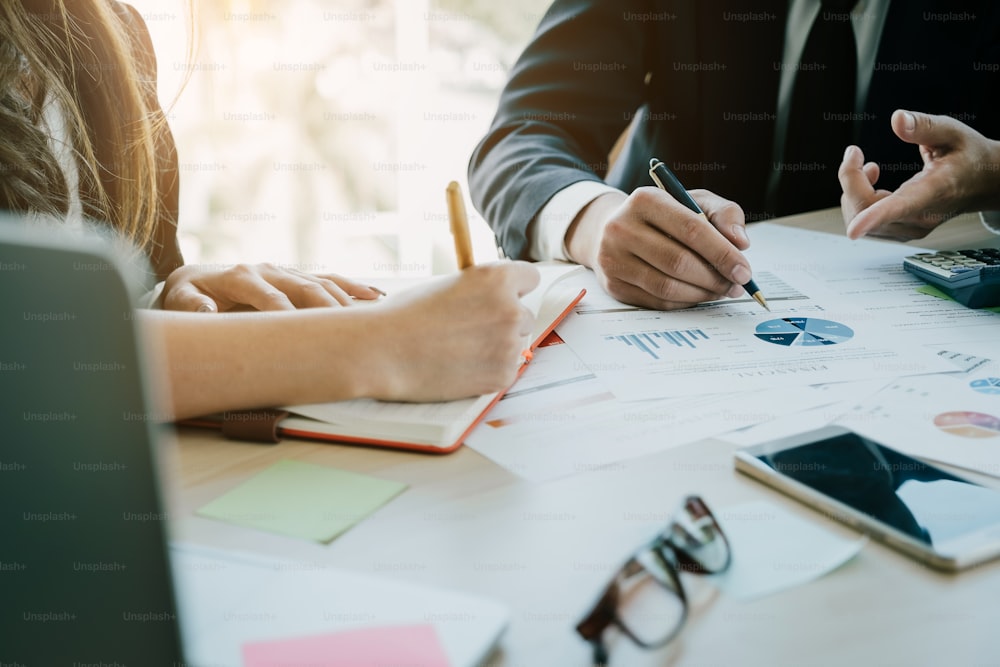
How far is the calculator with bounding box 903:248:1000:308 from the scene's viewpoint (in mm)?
911

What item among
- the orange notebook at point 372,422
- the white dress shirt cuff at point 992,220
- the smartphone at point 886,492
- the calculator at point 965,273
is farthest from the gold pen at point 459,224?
the white dress shirt cuff at point 992,220

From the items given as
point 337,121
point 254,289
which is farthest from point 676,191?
point 337,121

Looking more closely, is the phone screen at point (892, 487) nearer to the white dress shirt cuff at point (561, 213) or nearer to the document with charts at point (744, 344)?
the document with charts at point (744, 344)

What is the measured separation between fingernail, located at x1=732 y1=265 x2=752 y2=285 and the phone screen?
1.05ft

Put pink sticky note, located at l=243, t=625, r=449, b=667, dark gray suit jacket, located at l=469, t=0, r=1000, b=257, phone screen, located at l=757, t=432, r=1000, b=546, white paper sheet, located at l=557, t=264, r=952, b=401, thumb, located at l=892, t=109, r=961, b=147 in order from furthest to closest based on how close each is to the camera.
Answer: dark gray suit jacket, located at l=469, t=0, r=1000, b=257 < thumb, located at l=892, t=109, r=961, b=147 < white paper sheet, located at l=557, t=264, r=952, b=401 < phone screen, located at l=757, t=432, r=1000, b=546 < pink sticky note, located at l=243, t=625, r=449, b=667

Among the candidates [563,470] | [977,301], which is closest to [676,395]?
[563,470]

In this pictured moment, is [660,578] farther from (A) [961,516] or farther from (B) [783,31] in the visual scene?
(B) [783,31]

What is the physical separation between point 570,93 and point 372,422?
970mm

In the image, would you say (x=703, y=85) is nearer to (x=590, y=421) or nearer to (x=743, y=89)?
(x=743, y=89)

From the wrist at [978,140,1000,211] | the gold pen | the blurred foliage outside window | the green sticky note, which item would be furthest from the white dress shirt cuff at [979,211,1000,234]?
the blurred foliage outside window

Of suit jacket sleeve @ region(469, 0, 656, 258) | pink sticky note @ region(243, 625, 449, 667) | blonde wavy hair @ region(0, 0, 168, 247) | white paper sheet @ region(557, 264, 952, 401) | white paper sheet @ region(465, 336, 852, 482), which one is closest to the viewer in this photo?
pink sticky note @ region(243, 625, 449, 667)

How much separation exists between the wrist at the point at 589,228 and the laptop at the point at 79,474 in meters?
0.72

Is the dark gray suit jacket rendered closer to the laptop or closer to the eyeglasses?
the eyeglasses

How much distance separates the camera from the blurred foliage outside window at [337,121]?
9.60 ft
